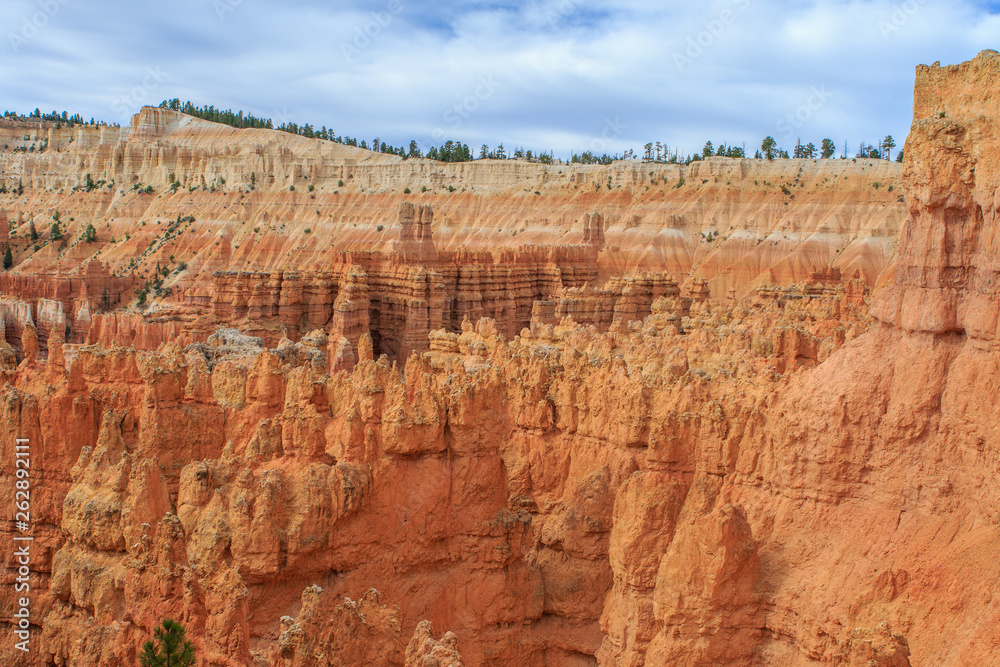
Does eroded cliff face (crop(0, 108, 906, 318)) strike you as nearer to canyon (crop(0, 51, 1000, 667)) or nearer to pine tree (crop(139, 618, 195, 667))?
canyon (crop(0, 51, 1000, 667))

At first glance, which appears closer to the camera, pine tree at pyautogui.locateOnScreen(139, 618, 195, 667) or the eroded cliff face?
pine tree at pyautogui.locateOnScreen(139, 618, 195, 667)

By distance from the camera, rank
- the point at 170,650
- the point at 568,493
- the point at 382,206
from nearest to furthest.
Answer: the point at 170,650, the point at 568,493, the point at 382,206

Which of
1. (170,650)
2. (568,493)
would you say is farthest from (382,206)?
(170,650)

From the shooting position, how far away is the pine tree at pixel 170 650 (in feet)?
22.3

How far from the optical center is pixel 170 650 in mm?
6793

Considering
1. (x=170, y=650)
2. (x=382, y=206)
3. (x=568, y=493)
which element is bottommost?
(x=170, y=650)

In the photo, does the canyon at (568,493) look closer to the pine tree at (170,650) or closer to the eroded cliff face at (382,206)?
the pine tree at (170,650)

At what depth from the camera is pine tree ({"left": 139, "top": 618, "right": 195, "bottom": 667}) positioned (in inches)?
268

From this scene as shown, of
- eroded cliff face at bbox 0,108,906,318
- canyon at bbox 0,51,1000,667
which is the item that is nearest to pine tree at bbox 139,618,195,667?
canyon at bbox 0,51,1000,667

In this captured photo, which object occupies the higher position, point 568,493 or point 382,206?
point 382,206

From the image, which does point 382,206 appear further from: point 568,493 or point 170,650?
point 170,650

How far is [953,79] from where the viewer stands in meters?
7.81

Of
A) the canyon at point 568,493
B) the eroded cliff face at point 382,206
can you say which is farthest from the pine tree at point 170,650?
the eroded cliff face at point 382,206

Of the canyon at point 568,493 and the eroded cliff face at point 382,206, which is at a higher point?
the eroded cliff face at point 382,206
